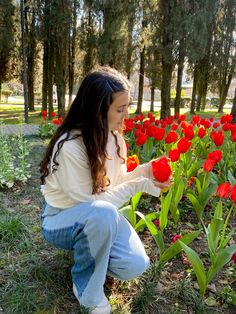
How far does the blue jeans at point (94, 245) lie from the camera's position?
1742mm

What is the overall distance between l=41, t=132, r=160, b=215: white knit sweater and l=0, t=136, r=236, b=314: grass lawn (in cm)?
51

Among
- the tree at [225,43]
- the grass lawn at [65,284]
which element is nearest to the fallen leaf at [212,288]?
the grass lawn at [65,284]

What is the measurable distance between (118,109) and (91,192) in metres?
0.46

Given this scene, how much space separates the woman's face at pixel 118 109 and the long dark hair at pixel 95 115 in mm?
23

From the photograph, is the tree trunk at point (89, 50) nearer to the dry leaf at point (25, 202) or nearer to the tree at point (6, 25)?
the tree at point (6, 25)

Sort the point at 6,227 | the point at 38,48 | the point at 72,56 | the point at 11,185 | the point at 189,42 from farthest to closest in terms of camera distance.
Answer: the point at 38,48 → the point at 72,56 → the point at 189,42 → the point at 11,185 → the point at 6,227

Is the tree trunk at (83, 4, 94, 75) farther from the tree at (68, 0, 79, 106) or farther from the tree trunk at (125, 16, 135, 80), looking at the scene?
the tree trunk at (125, 16, 135, 80)

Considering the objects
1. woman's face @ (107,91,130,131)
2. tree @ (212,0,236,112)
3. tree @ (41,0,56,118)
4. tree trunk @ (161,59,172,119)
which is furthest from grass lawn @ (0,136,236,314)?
tree @ (212,0,236,112)

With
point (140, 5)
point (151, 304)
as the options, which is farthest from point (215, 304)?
point (140, 5)

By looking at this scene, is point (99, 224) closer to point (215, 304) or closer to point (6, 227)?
point (215, 304)

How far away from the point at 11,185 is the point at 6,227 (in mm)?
1095

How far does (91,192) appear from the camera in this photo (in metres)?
1.92

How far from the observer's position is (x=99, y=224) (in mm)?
1721

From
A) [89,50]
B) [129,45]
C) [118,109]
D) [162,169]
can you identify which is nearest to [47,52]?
[89,50]
